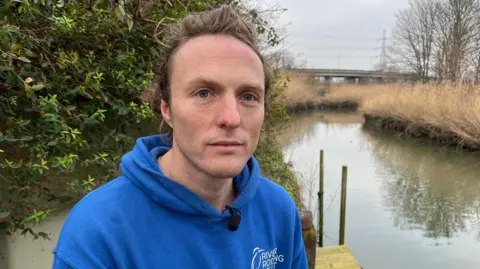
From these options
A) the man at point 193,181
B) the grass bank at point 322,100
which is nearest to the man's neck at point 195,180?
the man at point 193,181

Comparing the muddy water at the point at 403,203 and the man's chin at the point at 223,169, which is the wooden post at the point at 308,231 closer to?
the man's chin at the point at 223,169

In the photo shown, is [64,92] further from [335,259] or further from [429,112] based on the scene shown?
[429,112]

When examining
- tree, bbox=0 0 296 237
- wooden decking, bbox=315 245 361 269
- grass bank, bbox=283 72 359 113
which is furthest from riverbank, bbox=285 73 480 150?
tree, bbox=0 0 296 237

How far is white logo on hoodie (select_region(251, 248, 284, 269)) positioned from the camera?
129 cm

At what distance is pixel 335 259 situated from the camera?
4352 millimetres

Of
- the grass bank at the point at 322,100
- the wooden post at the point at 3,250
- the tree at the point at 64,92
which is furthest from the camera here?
the grass bank at the point at 322,100

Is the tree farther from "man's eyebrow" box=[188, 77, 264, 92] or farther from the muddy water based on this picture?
the muddy water

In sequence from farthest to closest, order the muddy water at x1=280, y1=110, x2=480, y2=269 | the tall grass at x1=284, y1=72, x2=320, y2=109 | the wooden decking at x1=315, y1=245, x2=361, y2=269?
the tall grass at x1=284, y1=72, x2=320, y2=109
the muddy water at x1=280, y1=110, x2=480, y2=269
the wooden decking at x1=315, y1=245, x2=361, y2=269

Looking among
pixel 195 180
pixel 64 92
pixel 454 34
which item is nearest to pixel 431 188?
pixel 64 92

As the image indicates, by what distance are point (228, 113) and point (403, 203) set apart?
9.02 m

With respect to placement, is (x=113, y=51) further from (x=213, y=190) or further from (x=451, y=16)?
(x=451, y=16)

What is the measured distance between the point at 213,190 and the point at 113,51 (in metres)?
1.66

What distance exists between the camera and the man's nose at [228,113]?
1106 mm

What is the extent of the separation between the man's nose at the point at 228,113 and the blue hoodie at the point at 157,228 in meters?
0.26
